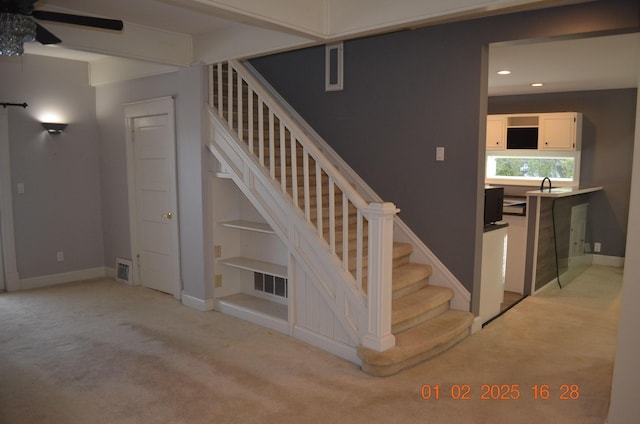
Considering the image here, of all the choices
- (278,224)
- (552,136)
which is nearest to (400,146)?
(278,224)

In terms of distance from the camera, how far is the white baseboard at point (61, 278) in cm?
552

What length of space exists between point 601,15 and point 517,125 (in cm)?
415

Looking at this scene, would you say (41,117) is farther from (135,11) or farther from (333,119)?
(333,119)

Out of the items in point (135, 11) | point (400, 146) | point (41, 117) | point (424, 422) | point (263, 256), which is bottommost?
point (424, 422)

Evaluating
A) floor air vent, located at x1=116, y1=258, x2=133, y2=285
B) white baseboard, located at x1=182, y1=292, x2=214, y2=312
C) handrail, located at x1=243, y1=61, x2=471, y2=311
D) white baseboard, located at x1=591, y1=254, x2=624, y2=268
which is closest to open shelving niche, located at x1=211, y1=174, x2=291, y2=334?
white baseboard, located at x1=182, y1=292, x2=214, y2=312

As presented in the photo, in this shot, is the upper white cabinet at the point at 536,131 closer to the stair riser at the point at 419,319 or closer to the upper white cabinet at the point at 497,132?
the upper white cabinet at the point at 497,132

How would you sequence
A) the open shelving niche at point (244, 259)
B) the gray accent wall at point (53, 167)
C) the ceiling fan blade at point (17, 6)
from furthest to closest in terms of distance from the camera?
1. the gray accent wall at point (53, 167)
2. the open shelving niche at point (244, 259)
3. the ceiling fan blade at point (17, 6)

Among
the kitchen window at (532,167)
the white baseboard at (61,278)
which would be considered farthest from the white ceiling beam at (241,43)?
the kitchen window at (532,167)

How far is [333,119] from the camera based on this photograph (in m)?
4.76

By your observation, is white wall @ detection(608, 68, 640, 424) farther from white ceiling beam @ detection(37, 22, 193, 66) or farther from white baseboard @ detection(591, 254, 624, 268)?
white baseboard @ detection(591, 254, 624, 268)

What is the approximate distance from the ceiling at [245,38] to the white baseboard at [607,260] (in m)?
2.49

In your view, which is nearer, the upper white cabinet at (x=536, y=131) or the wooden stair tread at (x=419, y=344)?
the wooden stair tread at (x=419, y=344)

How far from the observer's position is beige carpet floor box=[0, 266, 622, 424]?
286 centimetres

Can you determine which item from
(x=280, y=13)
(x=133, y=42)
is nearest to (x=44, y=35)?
(x=133, y=42)
